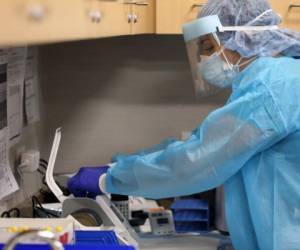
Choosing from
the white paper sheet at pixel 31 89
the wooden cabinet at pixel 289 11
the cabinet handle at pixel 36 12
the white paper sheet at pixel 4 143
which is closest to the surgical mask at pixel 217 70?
the wooden cabinet at pixel 289 11

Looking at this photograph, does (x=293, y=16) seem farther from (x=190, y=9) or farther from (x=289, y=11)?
(x=190, y=9)

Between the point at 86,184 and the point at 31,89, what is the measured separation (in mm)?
525

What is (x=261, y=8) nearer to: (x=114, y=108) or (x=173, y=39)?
(x=173, y=39)

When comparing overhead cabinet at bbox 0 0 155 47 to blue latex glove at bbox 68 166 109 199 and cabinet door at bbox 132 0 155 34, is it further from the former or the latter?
blue latex glove at bbox 68 166 109 199

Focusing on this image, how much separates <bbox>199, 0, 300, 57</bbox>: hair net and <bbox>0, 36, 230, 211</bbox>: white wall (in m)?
0.68

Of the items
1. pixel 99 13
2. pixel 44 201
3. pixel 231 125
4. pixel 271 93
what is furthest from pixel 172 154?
pixel 44 201

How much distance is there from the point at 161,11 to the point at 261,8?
37 centimetres

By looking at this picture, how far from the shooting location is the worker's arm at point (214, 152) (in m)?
1.36

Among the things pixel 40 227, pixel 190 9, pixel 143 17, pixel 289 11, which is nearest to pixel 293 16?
pixel 289 11

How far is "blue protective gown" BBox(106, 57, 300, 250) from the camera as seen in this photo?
1365 mm

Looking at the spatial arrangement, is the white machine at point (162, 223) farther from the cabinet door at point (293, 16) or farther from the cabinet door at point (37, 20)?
the cabinet door at point (37, 20)

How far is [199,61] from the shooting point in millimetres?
1653

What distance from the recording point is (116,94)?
2.25 metres

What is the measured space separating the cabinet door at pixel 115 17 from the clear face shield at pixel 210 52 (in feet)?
0.61
